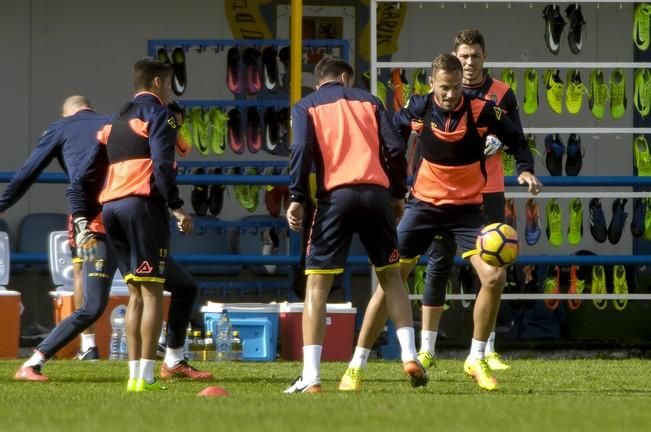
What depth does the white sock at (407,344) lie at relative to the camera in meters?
8.97

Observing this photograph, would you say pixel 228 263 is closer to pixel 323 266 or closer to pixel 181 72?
pixel 181 72

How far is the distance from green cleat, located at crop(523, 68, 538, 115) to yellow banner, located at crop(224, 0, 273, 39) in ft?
9.60

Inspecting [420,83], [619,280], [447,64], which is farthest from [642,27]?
[447,64]

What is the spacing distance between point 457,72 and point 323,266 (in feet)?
4.59

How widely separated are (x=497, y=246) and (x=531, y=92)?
14.6 ft

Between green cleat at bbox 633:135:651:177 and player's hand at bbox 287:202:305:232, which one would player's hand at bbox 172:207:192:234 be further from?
green cleat at bbox 633:135:651:177

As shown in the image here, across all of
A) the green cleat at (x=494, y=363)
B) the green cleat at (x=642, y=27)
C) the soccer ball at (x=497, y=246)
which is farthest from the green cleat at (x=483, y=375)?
the green cleat at (x=642, y=27)

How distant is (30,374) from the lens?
10273mm

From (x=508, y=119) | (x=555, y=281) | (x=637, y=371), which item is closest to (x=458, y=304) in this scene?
(x=555, y=281)

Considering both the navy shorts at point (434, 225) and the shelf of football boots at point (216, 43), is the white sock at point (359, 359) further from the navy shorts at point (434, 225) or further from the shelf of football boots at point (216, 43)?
the shelf of football boots at point (216, 43)

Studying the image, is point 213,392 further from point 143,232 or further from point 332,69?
point 332,69

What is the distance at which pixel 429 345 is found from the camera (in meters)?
10.9

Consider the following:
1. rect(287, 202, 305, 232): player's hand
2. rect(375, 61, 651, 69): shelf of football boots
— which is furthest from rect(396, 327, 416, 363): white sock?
rect(375, 61, 651, 69): shelf of football boots

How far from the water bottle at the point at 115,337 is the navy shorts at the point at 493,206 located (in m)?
3.38
